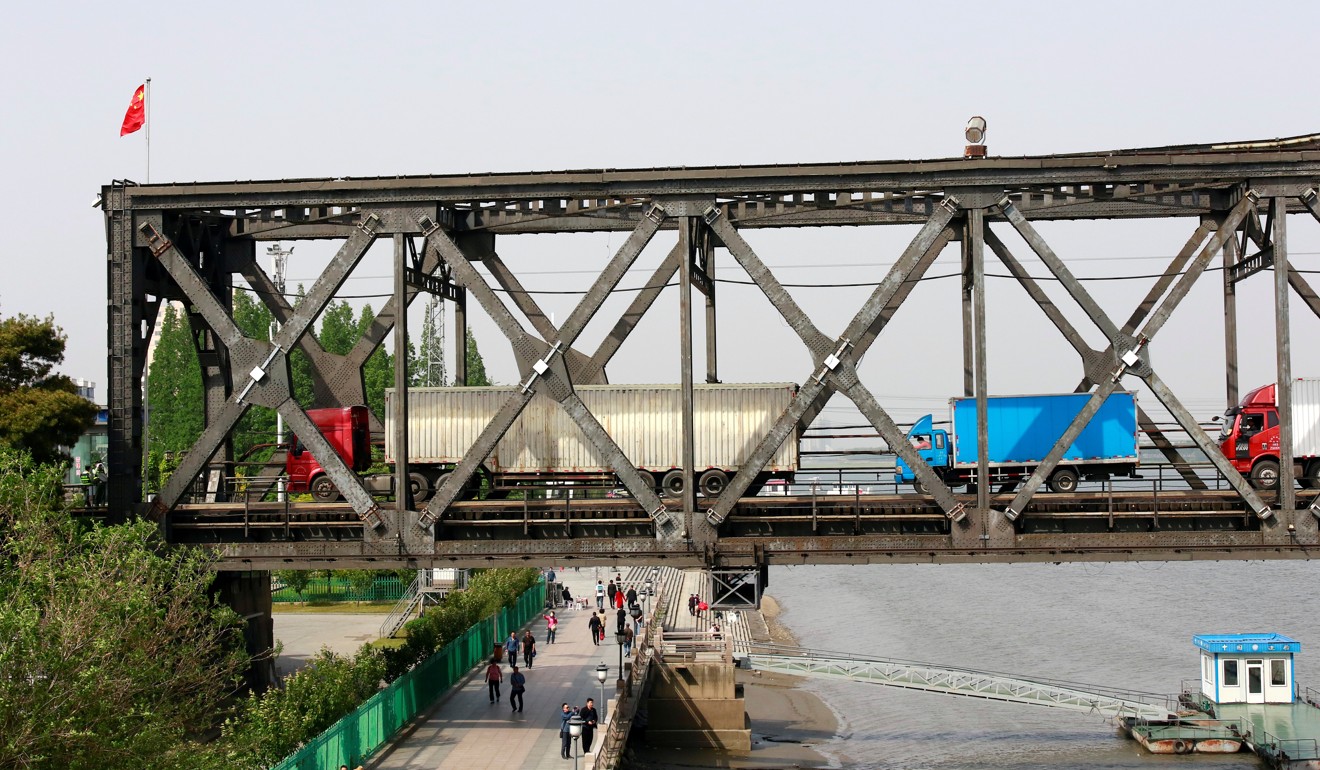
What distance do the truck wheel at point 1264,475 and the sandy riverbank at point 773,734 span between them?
18.5 m

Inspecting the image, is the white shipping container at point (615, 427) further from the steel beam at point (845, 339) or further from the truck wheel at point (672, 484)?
the steel beam at point (845, 339)

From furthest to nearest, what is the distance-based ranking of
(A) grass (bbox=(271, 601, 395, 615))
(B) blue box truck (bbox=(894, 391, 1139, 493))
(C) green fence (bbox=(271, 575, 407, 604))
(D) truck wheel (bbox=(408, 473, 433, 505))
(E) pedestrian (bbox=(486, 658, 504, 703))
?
(C) green fence (bbox=(271, 575, 407, 604)) → (A) grass (bbox=(271, 601, 395, 615)) → (E) pedestrian (bbox=(486, 658, 504, 703)) → (D) truck wheel (bbox=(408, 473, 433, 505)) → (B) blue box truck (bbox=(894, 391, 1139, 493))

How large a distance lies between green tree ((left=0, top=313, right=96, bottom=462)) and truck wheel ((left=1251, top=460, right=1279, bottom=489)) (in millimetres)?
29656

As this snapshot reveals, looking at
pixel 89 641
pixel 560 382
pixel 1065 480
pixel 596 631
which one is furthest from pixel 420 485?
pixel 596 631

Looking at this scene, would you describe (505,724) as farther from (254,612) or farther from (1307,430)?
(1307,430)

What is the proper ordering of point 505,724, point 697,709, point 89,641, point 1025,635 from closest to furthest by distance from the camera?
point 89,641, point 505,724, point 697,709, point 1025,635

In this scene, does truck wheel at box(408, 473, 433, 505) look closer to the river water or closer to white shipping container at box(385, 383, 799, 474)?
white shipping container at box(385, 383, 799, 474)

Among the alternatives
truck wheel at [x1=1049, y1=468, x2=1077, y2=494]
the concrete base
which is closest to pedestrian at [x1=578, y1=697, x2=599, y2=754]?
the concrete base

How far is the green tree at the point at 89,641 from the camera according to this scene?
688 inches

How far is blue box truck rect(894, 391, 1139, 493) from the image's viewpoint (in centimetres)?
3431

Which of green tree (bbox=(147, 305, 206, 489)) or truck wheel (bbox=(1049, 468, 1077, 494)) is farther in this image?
green tree (bbox=(147, 305, 206, 489))

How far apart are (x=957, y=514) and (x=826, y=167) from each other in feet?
24.4

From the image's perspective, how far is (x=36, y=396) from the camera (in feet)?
106

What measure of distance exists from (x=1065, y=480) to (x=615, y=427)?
12.0 m
